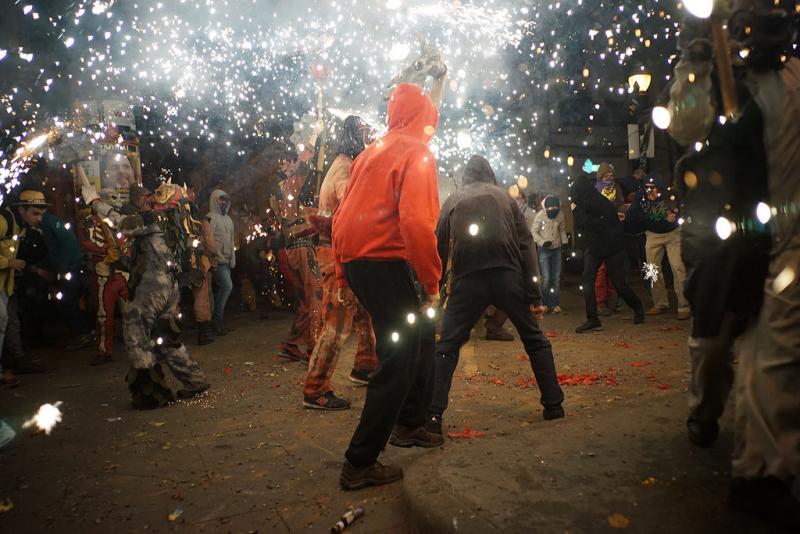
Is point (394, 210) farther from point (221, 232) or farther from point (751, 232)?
point (221, 232)

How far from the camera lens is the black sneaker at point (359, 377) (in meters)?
6.38

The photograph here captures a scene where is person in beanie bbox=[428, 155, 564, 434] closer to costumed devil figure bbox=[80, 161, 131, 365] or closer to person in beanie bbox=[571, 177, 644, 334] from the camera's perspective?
person in beanie bbox=[571, 177, 644, 334]

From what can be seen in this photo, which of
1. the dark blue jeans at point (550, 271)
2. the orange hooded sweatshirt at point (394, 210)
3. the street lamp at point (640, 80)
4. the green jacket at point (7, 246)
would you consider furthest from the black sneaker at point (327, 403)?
the street lamp at point (640, 80)

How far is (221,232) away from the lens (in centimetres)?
1004

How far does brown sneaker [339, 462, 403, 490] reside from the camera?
12.2 ft

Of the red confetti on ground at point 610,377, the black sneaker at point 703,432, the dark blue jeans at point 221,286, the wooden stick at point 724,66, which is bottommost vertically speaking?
the red confetti on ground at point 610,377

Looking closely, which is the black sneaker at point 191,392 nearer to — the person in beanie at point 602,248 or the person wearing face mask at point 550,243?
the person in beanie at point 602,248

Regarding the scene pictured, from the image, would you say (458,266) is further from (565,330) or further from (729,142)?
(565,330)

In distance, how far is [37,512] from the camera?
3.69 meters

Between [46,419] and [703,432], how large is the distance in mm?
5546

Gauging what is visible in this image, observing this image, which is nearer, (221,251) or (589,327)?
(589,327)

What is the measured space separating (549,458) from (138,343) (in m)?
4.12

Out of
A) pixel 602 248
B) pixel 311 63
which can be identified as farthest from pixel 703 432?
pixel 311 63

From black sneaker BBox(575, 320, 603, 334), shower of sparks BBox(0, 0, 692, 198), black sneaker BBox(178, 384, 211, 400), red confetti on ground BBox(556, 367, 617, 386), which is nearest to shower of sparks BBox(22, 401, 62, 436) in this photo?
black sneaker BBox(178, 384, 211, 400)
